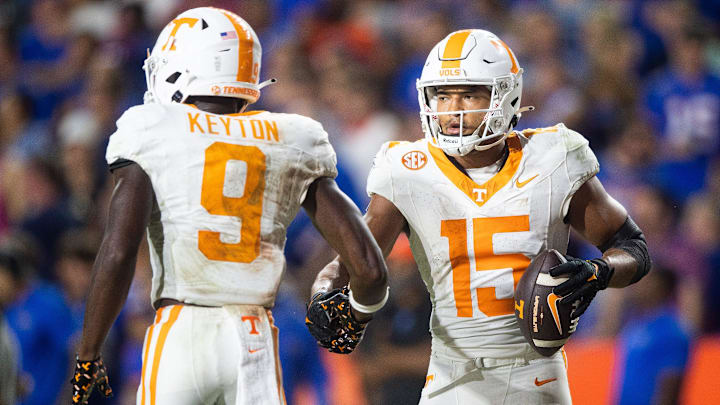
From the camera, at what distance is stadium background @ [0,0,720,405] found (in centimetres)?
535

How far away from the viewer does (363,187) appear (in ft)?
20.7

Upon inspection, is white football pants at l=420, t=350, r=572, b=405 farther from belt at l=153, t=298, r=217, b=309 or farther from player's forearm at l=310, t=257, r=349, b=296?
belt at l=153, t=298, r=217, b=309

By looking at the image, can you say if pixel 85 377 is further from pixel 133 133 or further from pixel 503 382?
pixel 503 382

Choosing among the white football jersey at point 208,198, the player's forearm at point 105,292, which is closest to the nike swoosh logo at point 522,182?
the white football jersey at point 208,198

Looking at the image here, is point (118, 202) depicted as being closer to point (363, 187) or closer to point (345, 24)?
point (363, 187)

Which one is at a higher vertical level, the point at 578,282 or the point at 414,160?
the point at 414,160

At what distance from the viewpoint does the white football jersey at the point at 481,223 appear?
11.6ft

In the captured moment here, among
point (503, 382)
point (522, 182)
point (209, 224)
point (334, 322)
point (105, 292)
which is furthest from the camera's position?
point (522, 182)

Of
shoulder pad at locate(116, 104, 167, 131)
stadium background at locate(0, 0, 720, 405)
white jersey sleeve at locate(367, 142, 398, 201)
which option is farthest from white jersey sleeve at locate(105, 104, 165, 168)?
stadium background at locate(0, 0, 720, 405)

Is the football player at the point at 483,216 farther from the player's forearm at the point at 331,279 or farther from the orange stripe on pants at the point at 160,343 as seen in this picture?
the orange stripe on pants at the point at 160,343

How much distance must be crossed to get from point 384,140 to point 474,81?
2927mm

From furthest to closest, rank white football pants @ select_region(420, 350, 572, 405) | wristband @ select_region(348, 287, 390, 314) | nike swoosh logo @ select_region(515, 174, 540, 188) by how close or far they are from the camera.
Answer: nike swoosh logo @ select_region(515, 174, 540, 188) < white football pants @ select_region(420, 350, 572, 405) < wristband @ select_region(348, 287, 390, 314)

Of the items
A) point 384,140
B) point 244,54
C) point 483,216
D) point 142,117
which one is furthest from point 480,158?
point 384,140

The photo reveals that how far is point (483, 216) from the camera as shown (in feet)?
11.7
